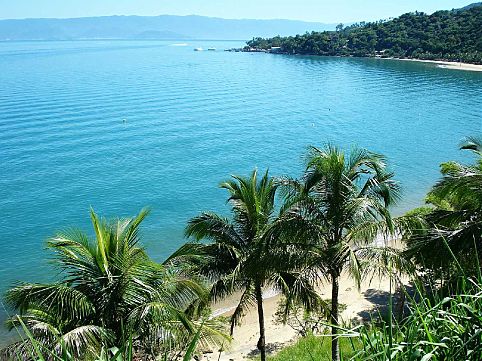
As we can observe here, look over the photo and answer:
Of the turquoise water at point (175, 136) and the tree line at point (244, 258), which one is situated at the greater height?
the tree line at point (244, 258)

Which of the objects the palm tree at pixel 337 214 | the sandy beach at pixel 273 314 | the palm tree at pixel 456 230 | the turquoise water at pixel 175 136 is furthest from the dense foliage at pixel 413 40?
the palm tree at pixel 337 214

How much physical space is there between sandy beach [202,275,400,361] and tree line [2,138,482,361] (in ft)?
11.2

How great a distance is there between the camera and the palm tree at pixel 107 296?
965cm

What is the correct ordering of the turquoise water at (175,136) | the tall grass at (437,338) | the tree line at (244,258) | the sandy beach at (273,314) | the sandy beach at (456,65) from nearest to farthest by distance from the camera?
1. the tall grass at (437,338)
2. the tree line at (244,258)
3. the sandy beach at (273,314)
4. the turquoise water at (175,136)
5. the sandy beach at (456,65)

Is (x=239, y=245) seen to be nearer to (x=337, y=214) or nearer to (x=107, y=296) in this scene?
(x=337, y=214)

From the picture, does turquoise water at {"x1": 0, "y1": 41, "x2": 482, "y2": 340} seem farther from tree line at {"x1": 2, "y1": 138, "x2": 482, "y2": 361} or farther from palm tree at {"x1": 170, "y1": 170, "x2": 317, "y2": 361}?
tree line at {"x1": 2, "y1": 138, "x2": 482, "y2": 361}

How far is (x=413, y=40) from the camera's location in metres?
132

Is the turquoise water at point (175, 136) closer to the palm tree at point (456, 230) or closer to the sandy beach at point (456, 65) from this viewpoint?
the sandy beach at point (456, 65)

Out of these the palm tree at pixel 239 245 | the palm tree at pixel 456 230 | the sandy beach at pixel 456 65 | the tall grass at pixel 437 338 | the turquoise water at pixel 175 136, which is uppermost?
the tall grass at pixel 437 338

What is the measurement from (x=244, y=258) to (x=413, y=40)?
133 metres

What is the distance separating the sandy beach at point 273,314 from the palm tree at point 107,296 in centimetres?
708

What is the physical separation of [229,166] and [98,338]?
110ft

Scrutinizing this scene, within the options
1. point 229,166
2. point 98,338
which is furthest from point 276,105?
point 98,338

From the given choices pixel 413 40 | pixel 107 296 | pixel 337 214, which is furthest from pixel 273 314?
pixel 413 40
